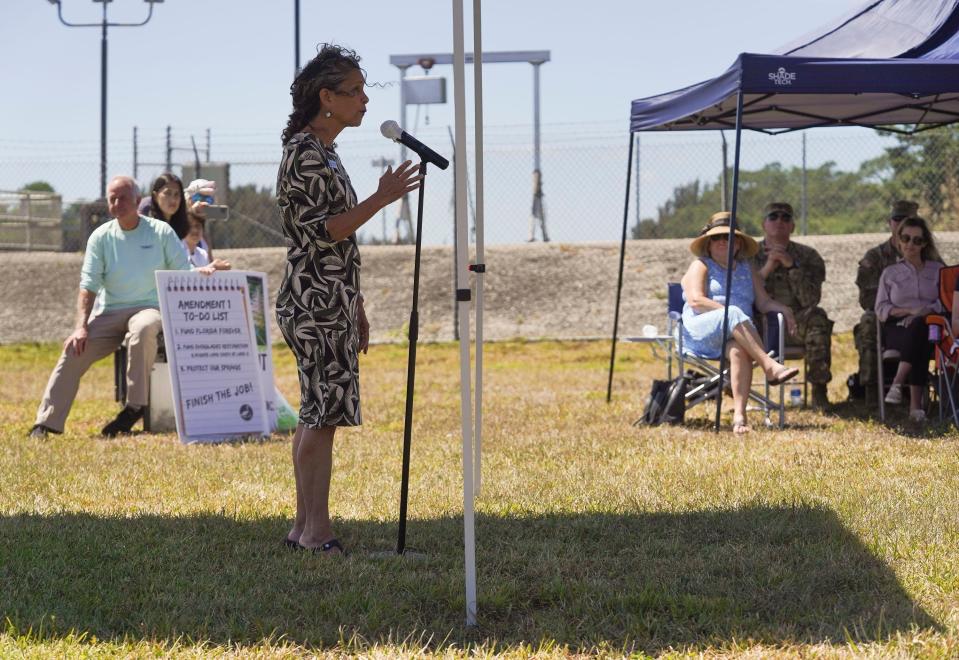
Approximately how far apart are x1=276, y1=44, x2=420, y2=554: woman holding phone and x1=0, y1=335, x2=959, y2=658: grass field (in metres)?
0.51

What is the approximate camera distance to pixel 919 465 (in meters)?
6.31

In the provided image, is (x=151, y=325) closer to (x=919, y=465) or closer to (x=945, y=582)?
(x=919, y=465)

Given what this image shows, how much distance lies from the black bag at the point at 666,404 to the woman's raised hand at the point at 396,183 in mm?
4471

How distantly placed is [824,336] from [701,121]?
6.41ft

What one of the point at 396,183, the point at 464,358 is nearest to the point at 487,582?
the point at 464,358

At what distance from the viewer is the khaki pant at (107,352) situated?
8328 mm

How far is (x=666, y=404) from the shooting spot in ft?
27.3

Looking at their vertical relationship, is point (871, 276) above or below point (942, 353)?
above

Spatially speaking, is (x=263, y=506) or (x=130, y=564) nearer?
(x=130, y=564)

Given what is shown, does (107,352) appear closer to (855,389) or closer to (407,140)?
(407,140)

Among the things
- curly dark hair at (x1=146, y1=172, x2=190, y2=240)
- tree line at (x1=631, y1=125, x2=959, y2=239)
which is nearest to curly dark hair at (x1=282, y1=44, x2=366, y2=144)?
curly dark hair at (x1=146, y1=172, x2=190, y2=240)

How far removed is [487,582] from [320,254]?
127 centimetres

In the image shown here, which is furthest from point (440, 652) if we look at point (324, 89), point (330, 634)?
point (324, 89)

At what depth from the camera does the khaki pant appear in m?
8.33
